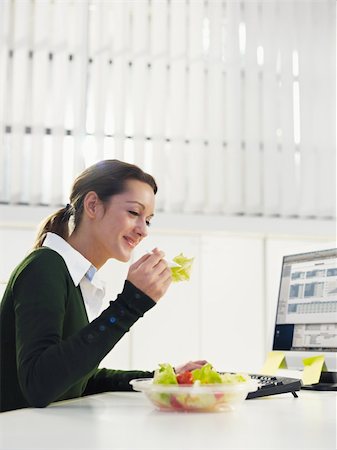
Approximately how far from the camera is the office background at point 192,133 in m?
3.84

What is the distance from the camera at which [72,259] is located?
5.38ft

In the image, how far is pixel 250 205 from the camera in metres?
4.17

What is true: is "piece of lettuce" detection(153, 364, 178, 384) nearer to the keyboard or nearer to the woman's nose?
the keyboard

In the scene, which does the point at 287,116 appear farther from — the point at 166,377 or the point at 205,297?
the point at 166,377

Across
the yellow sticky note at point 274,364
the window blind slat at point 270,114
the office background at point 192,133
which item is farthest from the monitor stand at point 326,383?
the window blind slat at point 270,114

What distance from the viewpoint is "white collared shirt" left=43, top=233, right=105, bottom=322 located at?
1624mm

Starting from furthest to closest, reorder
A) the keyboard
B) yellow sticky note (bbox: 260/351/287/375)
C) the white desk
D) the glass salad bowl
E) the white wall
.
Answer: the white wall
yellow sticky note (bbox: 260/351/287/375)
the keyboard
the glass salad bowl
the white desk

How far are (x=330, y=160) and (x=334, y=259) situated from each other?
2.45 m

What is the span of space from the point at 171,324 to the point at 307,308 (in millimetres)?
1851

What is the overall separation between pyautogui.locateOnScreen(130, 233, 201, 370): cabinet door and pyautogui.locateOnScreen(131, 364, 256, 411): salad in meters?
2.39

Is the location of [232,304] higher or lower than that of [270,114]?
lower

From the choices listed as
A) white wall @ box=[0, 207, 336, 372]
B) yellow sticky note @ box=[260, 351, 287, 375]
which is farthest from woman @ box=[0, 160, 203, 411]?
white wall @ box=[0, 207, 336, 372]

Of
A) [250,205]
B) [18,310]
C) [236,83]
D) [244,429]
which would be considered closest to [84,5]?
[236,83]

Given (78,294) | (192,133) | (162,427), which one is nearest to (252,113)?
(192,133)
